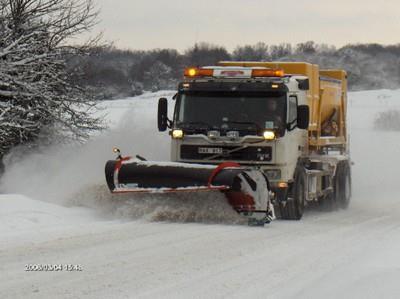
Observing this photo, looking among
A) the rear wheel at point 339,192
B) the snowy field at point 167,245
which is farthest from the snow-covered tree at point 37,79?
the rear wheel at point 339,192

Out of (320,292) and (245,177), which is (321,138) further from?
(320,292)

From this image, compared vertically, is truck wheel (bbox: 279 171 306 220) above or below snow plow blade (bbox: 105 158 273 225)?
below

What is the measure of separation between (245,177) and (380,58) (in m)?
104

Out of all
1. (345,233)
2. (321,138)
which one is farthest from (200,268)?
(321,138)

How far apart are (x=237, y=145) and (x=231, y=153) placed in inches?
6.4

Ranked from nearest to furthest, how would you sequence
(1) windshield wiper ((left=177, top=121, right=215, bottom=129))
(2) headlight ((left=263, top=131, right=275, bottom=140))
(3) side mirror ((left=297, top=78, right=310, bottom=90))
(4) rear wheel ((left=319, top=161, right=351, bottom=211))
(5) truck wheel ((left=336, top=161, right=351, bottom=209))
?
(2) headlight ((left=263, top=131, right=275, bottom=140))
(1) windshield wiper ((left=177, top=121, right=215, bottom=129))
(3) side mirror ((left=297, top=78, right=310, bottom=90))
(4) rear wheel ((left=319, top=161, right=351, bottom=211))
(5) truck wheel ((left=336, top=161, right=351, bottom=209))

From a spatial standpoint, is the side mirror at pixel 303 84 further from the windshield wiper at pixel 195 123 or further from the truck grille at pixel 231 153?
the windshield wiper at pixel 195 123

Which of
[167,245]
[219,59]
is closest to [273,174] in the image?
[167,245]

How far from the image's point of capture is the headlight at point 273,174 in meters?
12.6

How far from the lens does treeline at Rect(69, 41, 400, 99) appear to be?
66863 mm

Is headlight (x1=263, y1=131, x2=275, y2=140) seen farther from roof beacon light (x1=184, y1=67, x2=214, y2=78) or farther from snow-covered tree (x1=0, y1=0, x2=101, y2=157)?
snow-covered tree (x1=0, y1=0, x2=101, y2=157)

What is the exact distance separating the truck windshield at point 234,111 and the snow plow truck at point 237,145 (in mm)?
16

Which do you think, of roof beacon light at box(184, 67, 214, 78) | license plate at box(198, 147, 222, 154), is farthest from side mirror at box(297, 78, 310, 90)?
license plate at box(198, 147, 222, 154)

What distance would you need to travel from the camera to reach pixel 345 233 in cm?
1119
